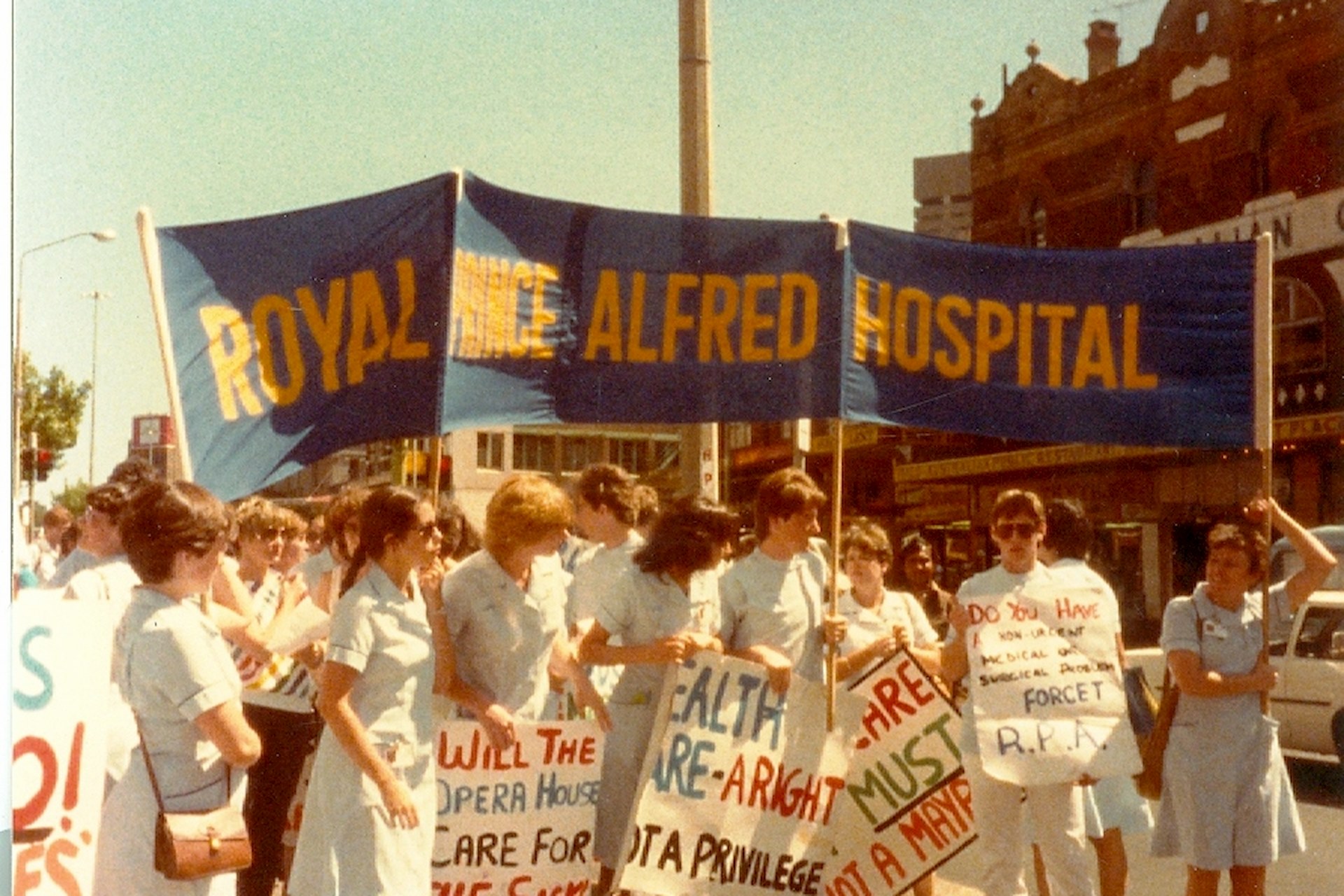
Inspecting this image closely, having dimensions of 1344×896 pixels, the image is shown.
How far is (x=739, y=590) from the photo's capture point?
642 cm

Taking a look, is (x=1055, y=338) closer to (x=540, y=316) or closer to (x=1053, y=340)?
(x=1053, y=340)

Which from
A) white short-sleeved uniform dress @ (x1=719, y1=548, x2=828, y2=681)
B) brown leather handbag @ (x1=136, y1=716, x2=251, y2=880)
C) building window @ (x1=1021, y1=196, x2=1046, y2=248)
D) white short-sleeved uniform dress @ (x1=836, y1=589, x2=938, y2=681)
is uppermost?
building window @ (x1=1021, y1=196, x2=1046, y2=248)

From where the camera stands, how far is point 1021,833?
6293 millimetres

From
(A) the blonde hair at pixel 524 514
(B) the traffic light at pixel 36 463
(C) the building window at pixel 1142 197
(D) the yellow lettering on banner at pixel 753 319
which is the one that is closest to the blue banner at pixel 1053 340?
(D) the yellow lettering on banner at pixel 753 319

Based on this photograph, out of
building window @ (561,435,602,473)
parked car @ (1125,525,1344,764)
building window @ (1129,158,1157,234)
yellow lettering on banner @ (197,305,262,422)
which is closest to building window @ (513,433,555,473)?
building window @ (561,435,602,473)

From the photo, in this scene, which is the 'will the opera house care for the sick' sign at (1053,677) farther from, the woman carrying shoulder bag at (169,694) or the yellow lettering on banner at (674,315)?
the woman carrying shoulder bag at (169,694)

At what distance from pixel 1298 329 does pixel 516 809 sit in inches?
899

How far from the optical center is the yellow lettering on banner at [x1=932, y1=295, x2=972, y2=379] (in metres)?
6.62

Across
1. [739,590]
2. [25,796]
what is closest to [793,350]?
[739,590]

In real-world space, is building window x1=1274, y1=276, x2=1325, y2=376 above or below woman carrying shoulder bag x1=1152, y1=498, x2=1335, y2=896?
above

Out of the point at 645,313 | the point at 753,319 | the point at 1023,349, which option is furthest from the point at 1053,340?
the point at 645,313

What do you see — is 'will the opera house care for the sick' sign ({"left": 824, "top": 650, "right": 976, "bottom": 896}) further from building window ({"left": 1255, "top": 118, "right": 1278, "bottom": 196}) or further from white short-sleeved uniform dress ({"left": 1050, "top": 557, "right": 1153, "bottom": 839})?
building window ({"left": 1255, "top": 118, "right": 1278, "bottom": 196})

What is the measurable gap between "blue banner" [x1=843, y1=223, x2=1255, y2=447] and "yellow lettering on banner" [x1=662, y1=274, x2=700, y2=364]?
652mm

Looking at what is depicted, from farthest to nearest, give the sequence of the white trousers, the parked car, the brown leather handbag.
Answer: the parked car < the white trousers < the brown leather handbag
